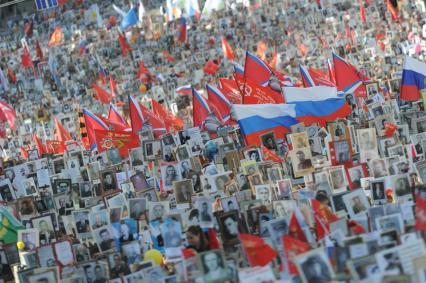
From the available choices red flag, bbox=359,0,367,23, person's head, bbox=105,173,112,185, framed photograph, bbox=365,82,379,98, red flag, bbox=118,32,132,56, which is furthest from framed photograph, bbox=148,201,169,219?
red flag, bbox=118,32,132,56

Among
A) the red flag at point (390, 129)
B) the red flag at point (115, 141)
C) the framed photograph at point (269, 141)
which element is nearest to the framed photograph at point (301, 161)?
the red flag at point (390, 129)

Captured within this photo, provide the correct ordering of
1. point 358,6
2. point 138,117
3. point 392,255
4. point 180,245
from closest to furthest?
point 392,255 < point 180,245 < point 138,117 < point 358,6

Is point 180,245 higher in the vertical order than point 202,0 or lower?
lower

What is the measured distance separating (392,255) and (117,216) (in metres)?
4.70

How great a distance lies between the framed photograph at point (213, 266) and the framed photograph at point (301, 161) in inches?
170

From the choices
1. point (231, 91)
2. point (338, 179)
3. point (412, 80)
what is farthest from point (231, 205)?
point (231, 91)

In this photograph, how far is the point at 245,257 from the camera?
10680 mm

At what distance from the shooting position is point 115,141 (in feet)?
66.9

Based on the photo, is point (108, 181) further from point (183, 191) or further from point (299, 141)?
point (299, 141)

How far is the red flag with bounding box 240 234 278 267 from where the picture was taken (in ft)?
33.8

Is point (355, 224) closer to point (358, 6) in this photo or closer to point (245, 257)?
point (245, 257)

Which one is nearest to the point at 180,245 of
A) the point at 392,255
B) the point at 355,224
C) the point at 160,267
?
the point at 160,267

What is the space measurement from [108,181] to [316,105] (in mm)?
4346

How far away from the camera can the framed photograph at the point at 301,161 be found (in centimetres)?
1422
